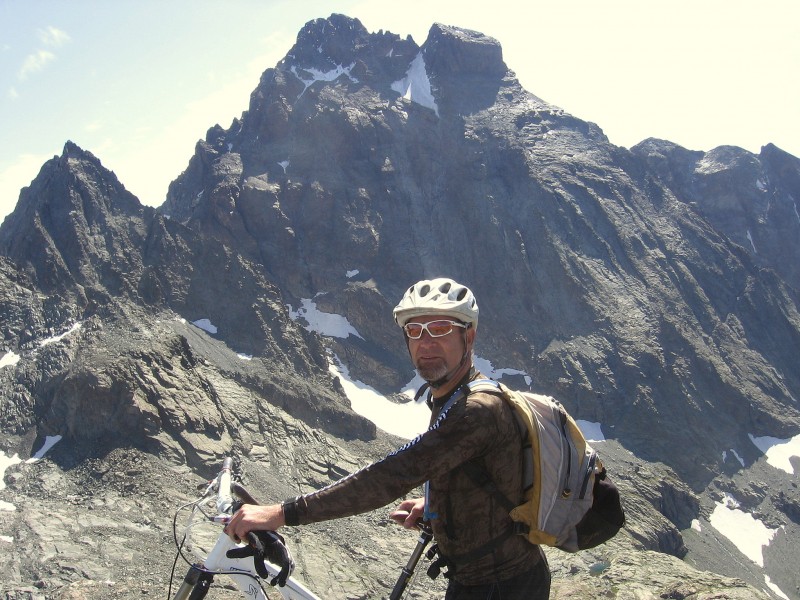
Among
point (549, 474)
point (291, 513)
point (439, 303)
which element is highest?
point (439, 303)

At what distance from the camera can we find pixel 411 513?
521 centimetres

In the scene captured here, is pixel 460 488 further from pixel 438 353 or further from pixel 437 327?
pixel 437 327

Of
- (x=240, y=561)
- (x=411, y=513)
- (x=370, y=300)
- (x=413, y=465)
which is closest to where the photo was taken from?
(x=413, y=465)

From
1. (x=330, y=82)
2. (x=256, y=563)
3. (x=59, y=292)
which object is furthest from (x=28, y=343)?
(x=330, y=82)

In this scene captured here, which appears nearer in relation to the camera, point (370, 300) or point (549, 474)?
point (549, 474)

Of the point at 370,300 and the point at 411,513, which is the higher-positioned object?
the point at 370,300

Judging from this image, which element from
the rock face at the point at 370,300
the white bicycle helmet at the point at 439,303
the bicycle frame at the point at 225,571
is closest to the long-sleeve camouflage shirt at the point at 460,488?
the white bicycle helmet at the point at 439,303

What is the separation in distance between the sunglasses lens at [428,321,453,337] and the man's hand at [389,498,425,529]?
4.92 feet

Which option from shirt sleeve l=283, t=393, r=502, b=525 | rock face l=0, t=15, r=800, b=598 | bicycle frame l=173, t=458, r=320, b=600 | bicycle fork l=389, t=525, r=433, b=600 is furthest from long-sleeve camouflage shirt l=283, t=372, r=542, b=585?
rock face l=0, t=15, r=800, b=598

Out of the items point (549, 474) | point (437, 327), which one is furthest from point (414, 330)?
point (549, 474)

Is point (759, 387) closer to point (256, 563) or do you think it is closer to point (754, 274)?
point (754, 274)

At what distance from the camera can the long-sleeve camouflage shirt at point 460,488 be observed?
379 cm

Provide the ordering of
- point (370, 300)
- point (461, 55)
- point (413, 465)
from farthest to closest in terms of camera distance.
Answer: point (461, 55)
point (370, 300)
point (413, 465)

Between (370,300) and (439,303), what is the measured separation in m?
97.0
